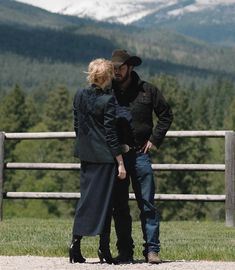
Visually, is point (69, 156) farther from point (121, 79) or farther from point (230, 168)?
point (121, 79)

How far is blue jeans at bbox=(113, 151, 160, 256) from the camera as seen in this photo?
30.6ft

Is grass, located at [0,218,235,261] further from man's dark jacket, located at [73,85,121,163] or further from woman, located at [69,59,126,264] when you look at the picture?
man's dark jacket, located at [73,85,121,163]

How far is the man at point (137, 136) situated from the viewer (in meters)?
9.17

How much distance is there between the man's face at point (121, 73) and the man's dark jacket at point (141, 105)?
0.10m

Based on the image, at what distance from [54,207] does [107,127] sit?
74713 mm

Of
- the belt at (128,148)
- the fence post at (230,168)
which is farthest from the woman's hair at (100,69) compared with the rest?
the fence post at (230,168)

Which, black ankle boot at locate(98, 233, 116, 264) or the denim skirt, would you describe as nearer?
the denim skirt

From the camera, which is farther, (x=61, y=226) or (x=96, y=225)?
(x=61, y=226)

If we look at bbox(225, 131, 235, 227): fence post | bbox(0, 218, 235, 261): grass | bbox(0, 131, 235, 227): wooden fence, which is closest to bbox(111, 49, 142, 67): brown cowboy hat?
bbox(0, 218, 235, 261): grass

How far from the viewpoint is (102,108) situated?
899cm

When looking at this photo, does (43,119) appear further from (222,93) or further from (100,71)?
(100,71)

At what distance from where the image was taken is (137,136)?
30.3 feet

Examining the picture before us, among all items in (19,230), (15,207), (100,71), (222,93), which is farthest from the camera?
(222,93)

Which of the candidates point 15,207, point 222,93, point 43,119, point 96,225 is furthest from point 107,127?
point 222,93
